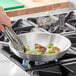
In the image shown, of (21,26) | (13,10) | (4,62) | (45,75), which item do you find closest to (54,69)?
(45,75)

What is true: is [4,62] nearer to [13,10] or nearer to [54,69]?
[54,69]

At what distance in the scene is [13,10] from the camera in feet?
5.10

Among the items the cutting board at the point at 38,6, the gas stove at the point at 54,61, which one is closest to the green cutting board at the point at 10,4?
the cutting board at the point at 38,6

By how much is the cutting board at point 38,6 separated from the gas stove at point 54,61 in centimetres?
30

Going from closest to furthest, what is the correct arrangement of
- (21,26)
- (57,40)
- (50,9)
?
(57,40), (21,26), (50,9)

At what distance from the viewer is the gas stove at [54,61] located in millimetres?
810

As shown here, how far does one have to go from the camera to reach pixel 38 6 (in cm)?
162

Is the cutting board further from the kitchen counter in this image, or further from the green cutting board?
the kitchen counter

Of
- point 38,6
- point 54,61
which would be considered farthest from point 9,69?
point 38,6

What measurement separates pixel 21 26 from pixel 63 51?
38 cm

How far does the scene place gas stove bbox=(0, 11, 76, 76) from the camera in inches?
31.9

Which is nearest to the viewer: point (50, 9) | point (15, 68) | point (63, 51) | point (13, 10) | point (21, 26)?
point (15, 68)

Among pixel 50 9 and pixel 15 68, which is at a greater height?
pixel 15 68

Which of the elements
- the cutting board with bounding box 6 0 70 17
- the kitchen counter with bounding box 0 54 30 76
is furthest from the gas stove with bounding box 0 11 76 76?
the cutting board with bounding box 6 0 70 17
